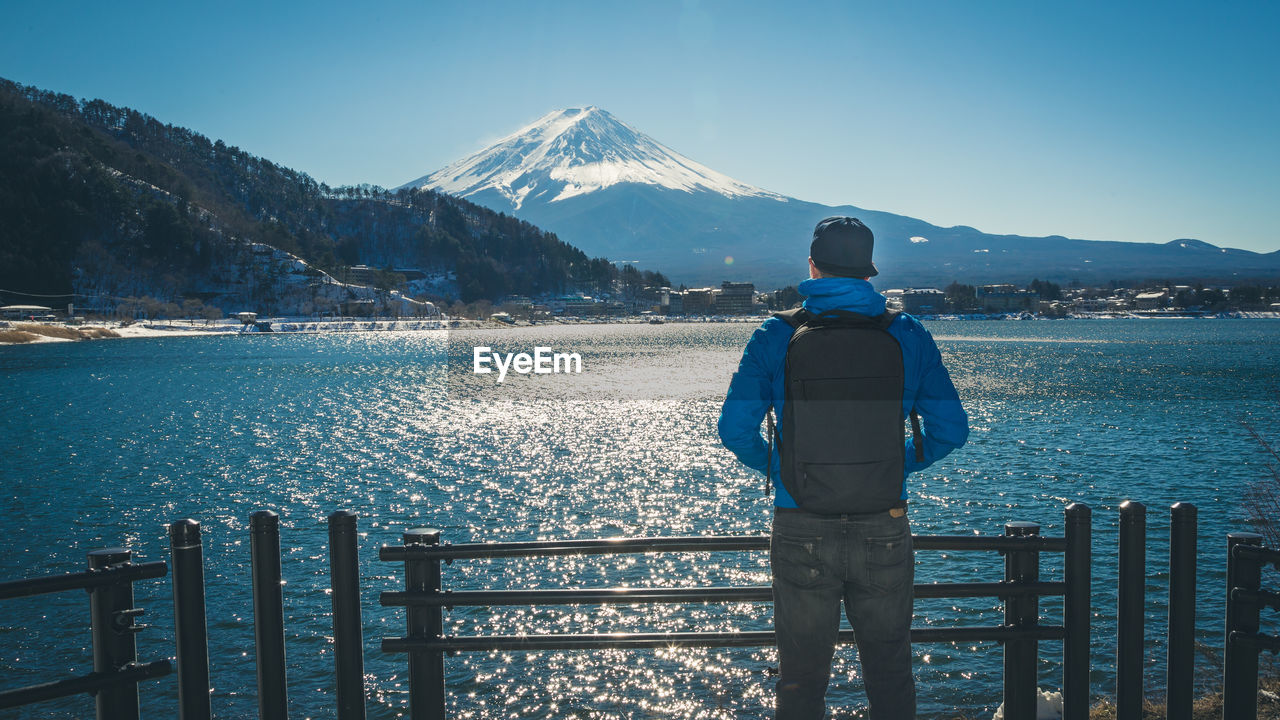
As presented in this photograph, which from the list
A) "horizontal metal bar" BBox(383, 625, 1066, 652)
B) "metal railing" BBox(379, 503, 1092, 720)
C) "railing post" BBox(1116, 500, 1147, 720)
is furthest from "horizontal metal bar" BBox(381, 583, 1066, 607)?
"railing post" BBox(1116, 500, 1147, 720)

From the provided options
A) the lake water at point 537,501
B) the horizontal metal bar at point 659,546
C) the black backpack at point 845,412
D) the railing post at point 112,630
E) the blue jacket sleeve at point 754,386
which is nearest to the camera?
the black backpack at point 845,412

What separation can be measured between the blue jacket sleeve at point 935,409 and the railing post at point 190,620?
3.42m

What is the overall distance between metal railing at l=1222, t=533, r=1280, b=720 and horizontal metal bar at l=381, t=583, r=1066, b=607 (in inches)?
32.9

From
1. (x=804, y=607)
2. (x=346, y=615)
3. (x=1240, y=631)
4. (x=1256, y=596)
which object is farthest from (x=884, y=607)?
(x=346, y=615)

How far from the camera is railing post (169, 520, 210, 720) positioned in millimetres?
4086

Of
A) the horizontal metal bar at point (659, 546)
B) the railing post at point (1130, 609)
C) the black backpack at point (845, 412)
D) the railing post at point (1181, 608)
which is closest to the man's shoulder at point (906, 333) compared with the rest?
the black backpack at point (845, 412)

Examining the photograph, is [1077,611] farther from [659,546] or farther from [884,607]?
[659,546]

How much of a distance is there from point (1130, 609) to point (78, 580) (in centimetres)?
513

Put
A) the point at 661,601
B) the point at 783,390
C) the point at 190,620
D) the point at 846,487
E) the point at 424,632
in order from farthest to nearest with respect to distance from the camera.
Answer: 1. the point at 661,601
2. the point at 424,632
3. the point at 190,620
4. the point at 783,390
5. the point at 846,487

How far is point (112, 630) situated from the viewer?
155 inches

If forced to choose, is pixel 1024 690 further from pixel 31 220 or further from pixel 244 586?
pixel 31 220

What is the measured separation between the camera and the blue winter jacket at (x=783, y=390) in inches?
140

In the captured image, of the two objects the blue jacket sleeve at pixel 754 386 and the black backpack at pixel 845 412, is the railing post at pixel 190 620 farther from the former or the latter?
the black backpack at pixel 845 412

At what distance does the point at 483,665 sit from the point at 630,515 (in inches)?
383
